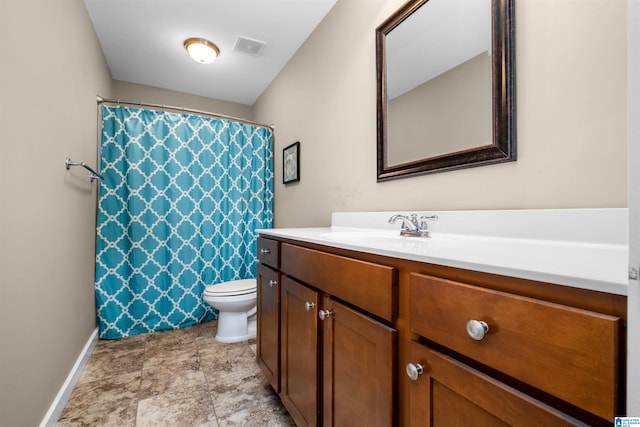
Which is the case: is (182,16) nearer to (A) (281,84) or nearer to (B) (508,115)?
(A) (281,84)

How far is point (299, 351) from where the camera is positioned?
1126 millimetres

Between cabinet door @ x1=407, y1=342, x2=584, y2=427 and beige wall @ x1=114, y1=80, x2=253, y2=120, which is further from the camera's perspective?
→ beige wall @ x1=114, y1=80, x2=253, y2=120

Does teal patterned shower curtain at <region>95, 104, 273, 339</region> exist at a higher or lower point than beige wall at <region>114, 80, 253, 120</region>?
lower

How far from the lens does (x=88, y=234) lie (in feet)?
6.63

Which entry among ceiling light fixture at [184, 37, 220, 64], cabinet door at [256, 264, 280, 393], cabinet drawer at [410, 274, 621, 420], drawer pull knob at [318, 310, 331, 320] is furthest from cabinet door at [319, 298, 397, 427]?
ceiling light fixture at [184, 37, 220, 64]

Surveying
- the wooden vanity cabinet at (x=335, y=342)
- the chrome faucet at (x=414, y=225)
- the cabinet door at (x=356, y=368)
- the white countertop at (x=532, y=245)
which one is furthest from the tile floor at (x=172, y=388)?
the chrome faucet at (x=414, y=225)

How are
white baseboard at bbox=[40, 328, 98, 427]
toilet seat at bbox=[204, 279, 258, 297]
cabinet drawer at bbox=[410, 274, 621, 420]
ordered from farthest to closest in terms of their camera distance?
toilet seat at bbox=[204, 279, 258, 297]
white baseboard at bbox=[40, 328, 98, 427]
cabinet drawer at bbox=[410, 274, 621, 420]

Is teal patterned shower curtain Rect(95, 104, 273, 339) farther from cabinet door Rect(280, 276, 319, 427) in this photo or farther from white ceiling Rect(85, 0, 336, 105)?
cabinet door Rect(280, 276, 319, 427)

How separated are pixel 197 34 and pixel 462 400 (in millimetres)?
2712

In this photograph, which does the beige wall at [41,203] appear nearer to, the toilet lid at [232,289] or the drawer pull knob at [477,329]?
the toilet lid at [232,289]

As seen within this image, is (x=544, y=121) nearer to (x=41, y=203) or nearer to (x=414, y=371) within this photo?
(x=414, y=371)

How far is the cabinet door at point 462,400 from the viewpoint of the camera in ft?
1.45

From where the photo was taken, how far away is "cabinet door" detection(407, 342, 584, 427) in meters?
0.44

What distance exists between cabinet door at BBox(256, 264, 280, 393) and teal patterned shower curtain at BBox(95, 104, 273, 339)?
1.18 metres
